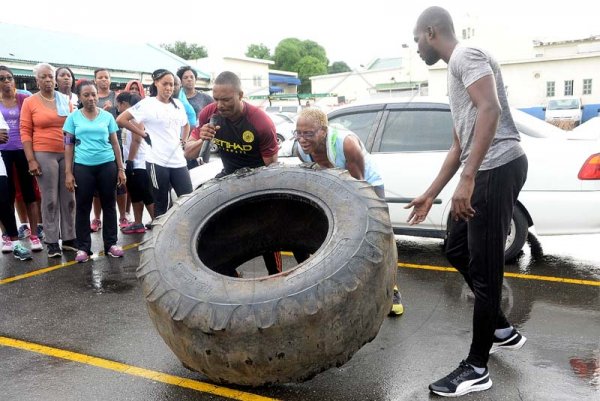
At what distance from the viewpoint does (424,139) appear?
5035 mm

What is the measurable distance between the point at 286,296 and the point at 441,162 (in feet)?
9.43

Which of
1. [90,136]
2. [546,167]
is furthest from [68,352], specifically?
[546,167]

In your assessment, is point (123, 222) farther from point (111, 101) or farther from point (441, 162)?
point (441, 162)

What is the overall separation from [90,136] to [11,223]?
59.4 inches

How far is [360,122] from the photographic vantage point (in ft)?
17.5

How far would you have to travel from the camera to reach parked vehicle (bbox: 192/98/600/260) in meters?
4.52

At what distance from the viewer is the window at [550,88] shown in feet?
123

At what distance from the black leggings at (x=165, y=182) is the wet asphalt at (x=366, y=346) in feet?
2.80

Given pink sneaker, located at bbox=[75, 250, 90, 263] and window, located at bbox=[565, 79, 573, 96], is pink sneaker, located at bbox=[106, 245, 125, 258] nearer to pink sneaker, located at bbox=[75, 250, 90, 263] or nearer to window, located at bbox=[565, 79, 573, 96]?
pink sneaker, located at bbox=[75, 250, 90, 263]

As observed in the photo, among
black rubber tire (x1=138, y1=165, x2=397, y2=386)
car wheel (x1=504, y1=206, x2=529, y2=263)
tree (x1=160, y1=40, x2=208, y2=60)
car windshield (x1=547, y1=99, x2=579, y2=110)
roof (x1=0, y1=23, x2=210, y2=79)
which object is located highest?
tree (x1=160, y1=40, x2=208, y2=60)

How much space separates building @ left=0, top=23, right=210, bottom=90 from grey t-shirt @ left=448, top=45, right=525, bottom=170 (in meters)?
14.3

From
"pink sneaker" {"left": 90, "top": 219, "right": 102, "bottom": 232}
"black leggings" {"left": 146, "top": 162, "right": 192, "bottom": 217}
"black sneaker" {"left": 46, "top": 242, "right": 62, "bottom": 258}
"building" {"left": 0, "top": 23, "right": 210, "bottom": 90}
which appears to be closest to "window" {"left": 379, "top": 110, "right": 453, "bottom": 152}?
"black leggings" {"left": 146, "top": 162, "right": 192, "bottom": 217}

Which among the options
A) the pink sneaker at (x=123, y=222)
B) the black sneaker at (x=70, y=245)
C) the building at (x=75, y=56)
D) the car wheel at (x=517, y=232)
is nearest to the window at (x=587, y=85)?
the building at (x=75, y=56)

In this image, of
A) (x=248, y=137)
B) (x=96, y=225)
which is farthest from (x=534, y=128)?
(x=96, y=225)
